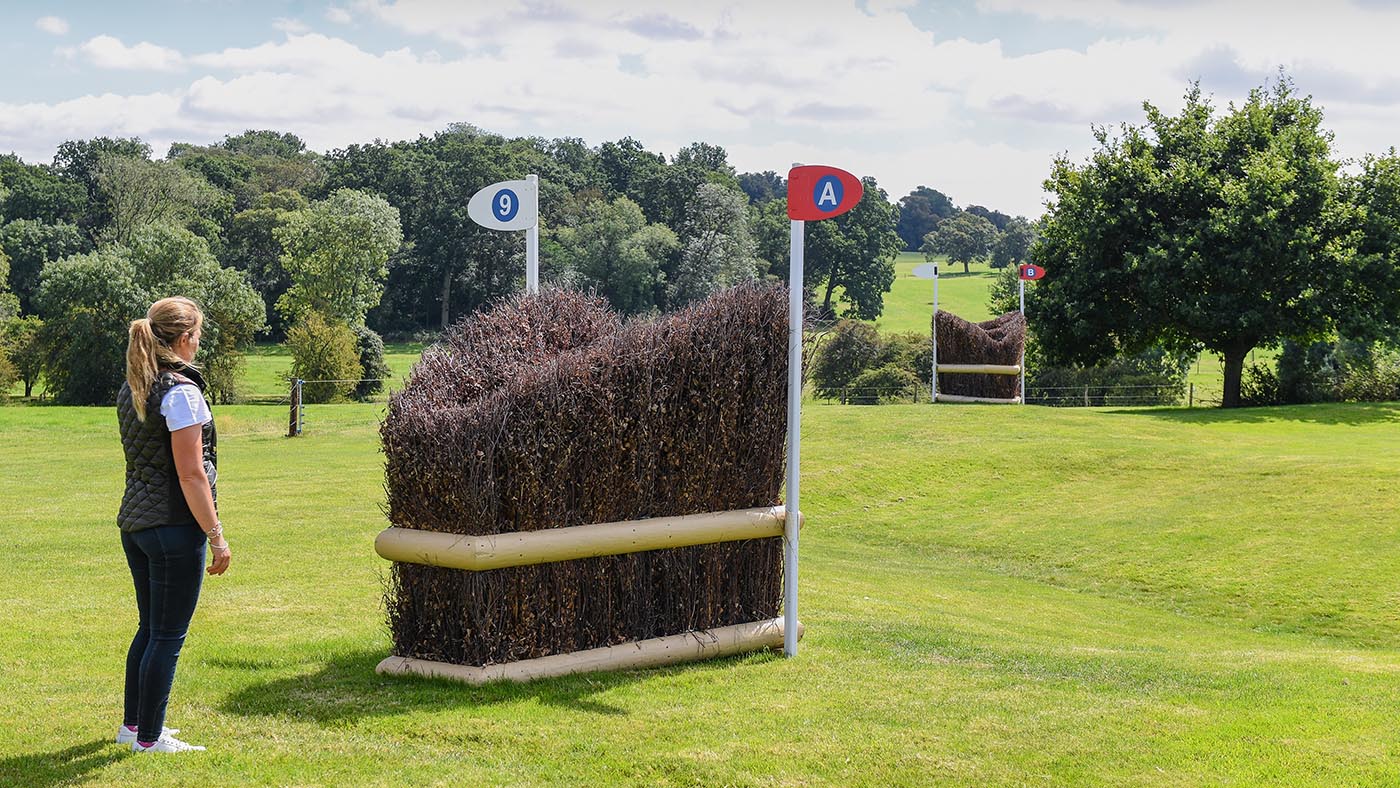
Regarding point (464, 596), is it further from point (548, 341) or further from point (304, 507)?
point (304, 507)

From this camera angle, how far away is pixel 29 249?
7331cm

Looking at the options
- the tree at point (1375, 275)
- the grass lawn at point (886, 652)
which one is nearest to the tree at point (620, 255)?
the tree at point (1375, 275)

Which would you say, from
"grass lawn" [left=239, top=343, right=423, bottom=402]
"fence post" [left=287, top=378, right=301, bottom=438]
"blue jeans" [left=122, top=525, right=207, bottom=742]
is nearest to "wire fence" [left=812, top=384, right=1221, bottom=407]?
"fence post" [left=287, top=378, right=301, bottom=438]

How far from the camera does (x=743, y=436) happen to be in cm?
814

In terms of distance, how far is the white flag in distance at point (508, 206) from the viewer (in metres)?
9.37

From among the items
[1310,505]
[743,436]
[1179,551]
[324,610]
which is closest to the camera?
[743,436]

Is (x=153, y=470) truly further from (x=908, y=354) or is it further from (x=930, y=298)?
(x=930, y=298)

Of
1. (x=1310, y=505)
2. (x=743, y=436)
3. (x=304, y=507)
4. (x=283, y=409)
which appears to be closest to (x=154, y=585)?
(x=743, y=436)

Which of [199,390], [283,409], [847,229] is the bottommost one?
[283,409]

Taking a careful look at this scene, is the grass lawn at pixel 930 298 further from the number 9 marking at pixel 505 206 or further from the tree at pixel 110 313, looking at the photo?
the number 9 marking at pixel 505 206

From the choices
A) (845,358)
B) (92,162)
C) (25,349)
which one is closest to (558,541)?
(845,358)

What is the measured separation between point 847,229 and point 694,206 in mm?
11854

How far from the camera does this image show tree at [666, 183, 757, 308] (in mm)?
77625

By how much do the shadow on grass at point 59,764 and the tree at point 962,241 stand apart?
12669cm
